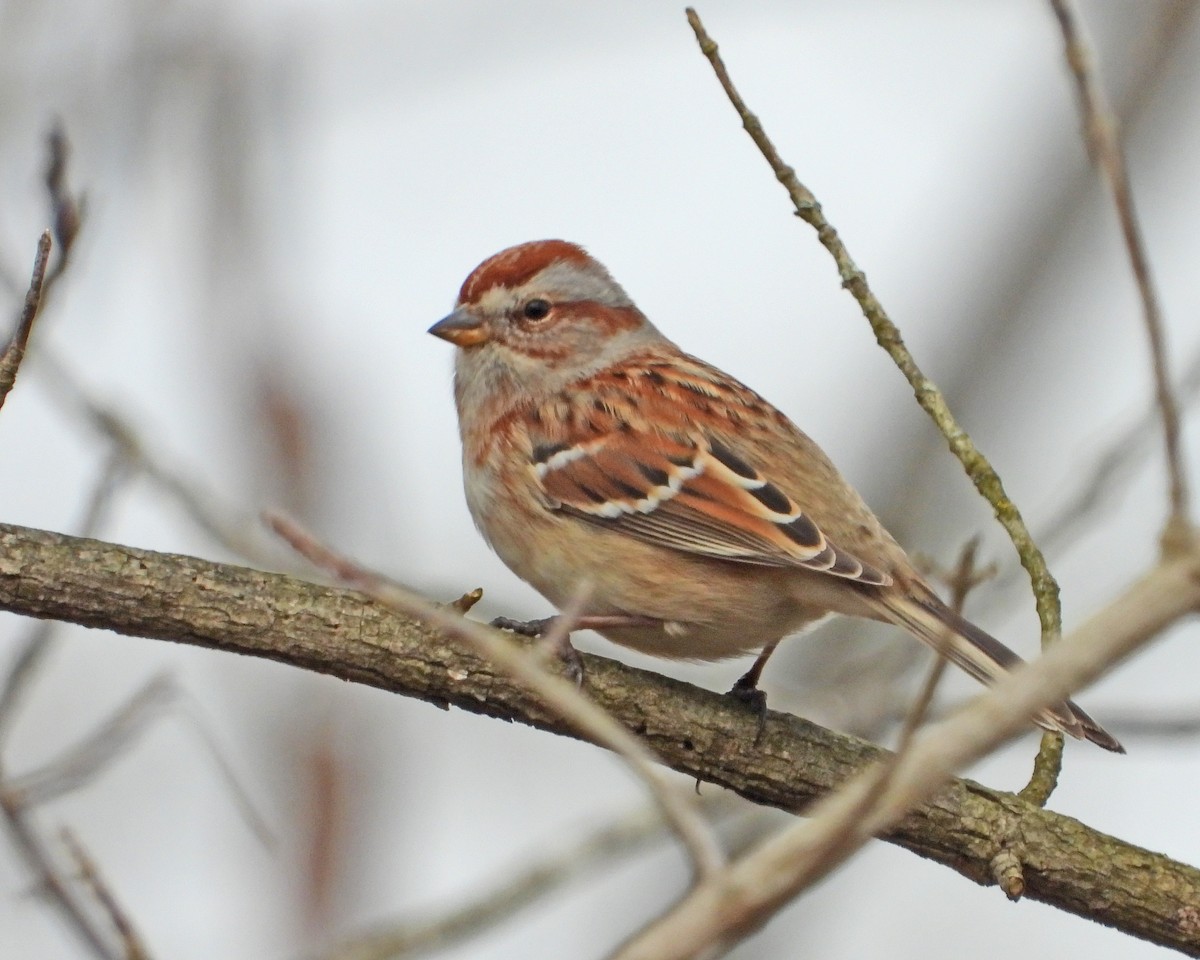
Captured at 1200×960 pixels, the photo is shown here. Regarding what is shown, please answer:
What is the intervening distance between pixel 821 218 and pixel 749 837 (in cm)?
253

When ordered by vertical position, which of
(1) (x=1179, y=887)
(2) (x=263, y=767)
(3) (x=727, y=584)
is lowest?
(1) (x=1179, y=887)

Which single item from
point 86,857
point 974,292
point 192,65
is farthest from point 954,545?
point 86,857

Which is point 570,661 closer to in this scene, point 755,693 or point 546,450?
point 755,693

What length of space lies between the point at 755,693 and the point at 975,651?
0.68m

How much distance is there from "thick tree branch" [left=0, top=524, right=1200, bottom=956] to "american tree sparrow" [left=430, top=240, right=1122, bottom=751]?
1.09 feet

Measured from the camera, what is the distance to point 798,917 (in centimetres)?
781

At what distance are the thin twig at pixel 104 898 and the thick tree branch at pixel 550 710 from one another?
32.1 inches

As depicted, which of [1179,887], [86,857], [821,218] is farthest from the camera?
[821,218]

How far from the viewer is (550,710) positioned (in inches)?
165

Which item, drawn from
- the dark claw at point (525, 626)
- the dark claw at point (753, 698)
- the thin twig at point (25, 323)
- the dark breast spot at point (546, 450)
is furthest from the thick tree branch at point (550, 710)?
the dark breast spot at point (546, 450)

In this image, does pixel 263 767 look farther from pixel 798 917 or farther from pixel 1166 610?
pixel 1166 610

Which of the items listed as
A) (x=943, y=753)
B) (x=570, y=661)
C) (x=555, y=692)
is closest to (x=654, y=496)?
(x=570, y=661)

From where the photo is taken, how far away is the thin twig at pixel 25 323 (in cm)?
376

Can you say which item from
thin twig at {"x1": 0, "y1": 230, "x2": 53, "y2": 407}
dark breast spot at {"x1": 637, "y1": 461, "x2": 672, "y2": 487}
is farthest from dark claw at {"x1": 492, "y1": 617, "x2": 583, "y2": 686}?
thin twig at {"x1": 0, "y1": 230, "x2": 53, "y2": 407}
